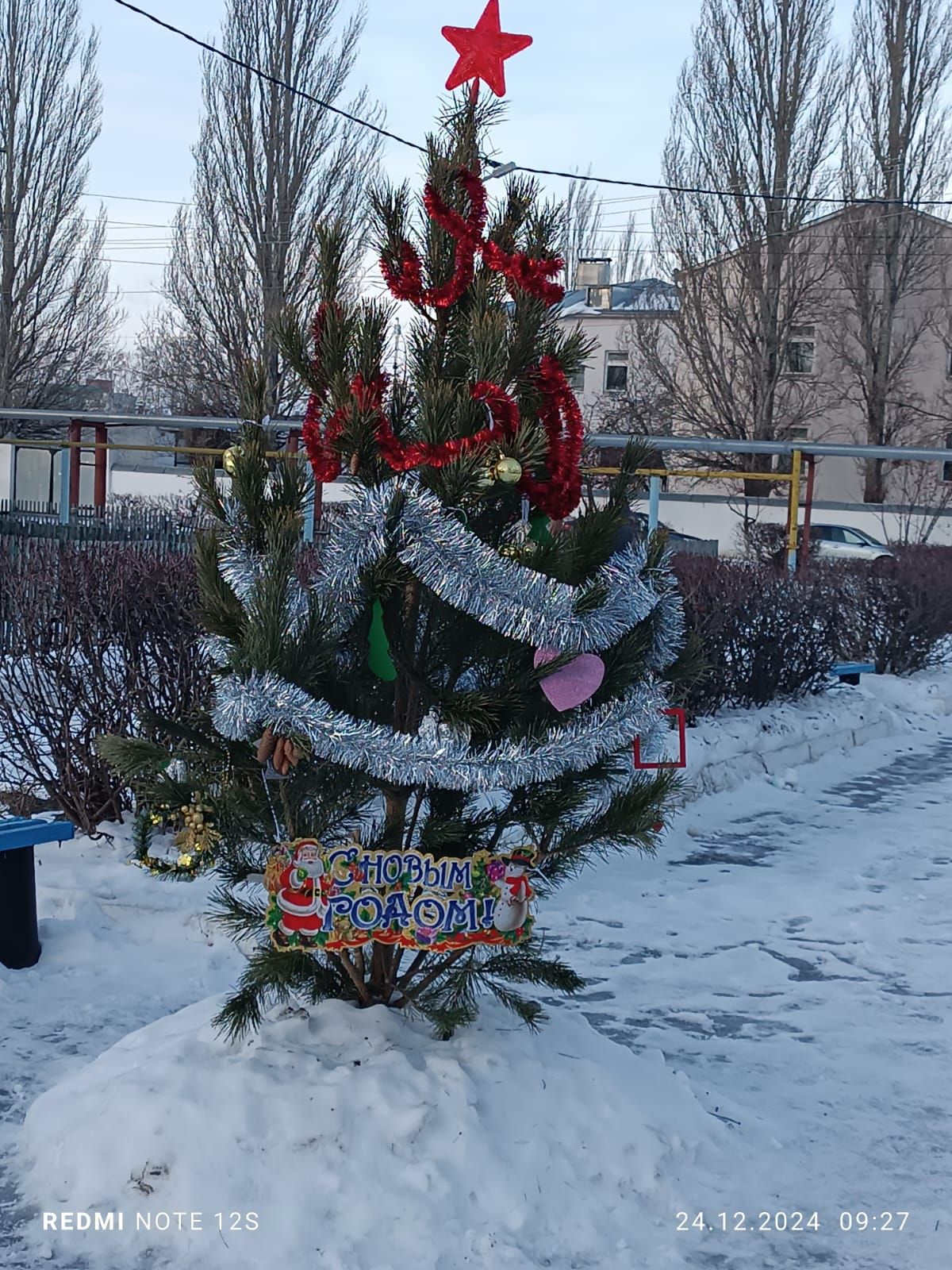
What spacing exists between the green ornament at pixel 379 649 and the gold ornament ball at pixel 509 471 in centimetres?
44

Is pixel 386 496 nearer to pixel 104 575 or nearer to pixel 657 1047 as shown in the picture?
pixel 657 1047

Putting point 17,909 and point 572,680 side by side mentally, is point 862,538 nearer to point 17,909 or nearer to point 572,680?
point 17,909

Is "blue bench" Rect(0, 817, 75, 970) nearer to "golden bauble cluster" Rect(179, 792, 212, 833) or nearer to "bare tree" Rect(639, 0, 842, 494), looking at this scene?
"golden bauble cluster" Rect(179, 792, 212, 833)

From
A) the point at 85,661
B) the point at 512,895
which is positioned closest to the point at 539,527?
the point at 512,895

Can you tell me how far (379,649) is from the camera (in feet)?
10.6

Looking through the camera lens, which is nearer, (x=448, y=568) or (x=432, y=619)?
(x=448, y=568)

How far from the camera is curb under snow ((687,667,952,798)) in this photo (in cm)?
811

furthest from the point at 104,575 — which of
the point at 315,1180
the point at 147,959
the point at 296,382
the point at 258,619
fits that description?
the point at 315,1180

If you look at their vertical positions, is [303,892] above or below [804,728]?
above

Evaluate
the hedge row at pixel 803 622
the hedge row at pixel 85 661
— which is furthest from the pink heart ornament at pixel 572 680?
the hedge row at pixel 803 622

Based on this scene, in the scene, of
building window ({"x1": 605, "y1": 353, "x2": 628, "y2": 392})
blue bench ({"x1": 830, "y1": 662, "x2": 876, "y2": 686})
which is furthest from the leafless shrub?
building window ({"x1": 605, "y1": 353, "x2": 628, "y2": 392})

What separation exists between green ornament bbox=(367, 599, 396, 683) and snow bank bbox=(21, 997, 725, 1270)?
98cm

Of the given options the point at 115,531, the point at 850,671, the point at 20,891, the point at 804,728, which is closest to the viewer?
the point at 20,891

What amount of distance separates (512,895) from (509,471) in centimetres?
108
